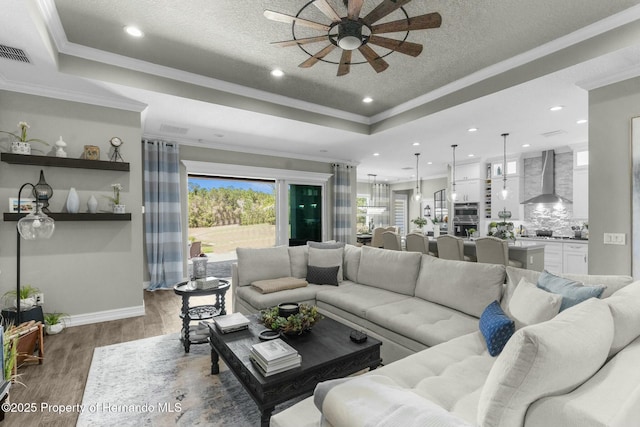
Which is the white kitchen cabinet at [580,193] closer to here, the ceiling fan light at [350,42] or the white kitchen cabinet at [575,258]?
the white kitchen cabinet at [575,258]

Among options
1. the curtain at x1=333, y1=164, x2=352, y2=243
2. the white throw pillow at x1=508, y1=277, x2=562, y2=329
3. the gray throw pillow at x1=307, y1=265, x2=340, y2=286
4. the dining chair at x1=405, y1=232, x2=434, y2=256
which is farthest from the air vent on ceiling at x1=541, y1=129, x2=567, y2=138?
the gray throw pillow at x1=307, y1=265, x2=340, y2=286

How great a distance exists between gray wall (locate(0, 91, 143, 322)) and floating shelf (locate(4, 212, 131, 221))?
15 centimetres

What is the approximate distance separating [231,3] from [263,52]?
73 centimetres

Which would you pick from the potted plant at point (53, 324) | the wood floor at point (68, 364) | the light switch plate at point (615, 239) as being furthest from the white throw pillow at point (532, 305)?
the potted plant at point (53, 324)

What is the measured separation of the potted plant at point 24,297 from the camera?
306 cm

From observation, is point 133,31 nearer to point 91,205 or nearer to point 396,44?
point 91,205

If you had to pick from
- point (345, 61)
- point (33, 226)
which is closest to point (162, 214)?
point (33, 226)

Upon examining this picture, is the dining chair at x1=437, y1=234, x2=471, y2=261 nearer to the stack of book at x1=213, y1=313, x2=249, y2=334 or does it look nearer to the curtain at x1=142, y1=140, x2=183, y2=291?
the stack of book at x1=213, y1=313, x2=249, y2=334

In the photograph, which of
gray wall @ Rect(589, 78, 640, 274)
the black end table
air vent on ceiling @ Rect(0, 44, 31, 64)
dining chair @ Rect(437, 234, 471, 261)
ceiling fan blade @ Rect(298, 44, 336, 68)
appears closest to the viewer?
ceiling fan blade @ Rect(298, 44, 336, 68)

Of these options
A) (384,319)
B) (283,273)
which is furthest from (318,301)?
(384,319)

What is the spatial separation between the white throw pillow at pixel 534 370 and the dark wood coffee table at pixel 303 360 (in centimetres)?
106

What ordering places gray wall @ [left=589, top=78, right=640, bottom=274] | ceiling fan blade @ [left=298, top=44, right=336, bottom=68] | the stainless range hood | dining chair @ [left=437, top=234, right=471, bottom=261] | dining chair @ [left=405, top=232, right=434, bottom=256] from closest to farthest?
ceiling fan blade @ [left=298, top=44, right=336, bottom=68] → gray wall @ [left=589, top=78, right=640, bottom=274] → dining chair @ [left=437, top=234, right=471, bottom=261] → dining chair @ [left=405, top=232, right=434, bottom=256] → the stainless range hood

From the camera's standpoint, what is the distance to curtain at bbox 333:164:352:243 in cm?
734

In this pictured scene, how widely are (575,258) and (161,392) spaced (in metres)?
6.40
